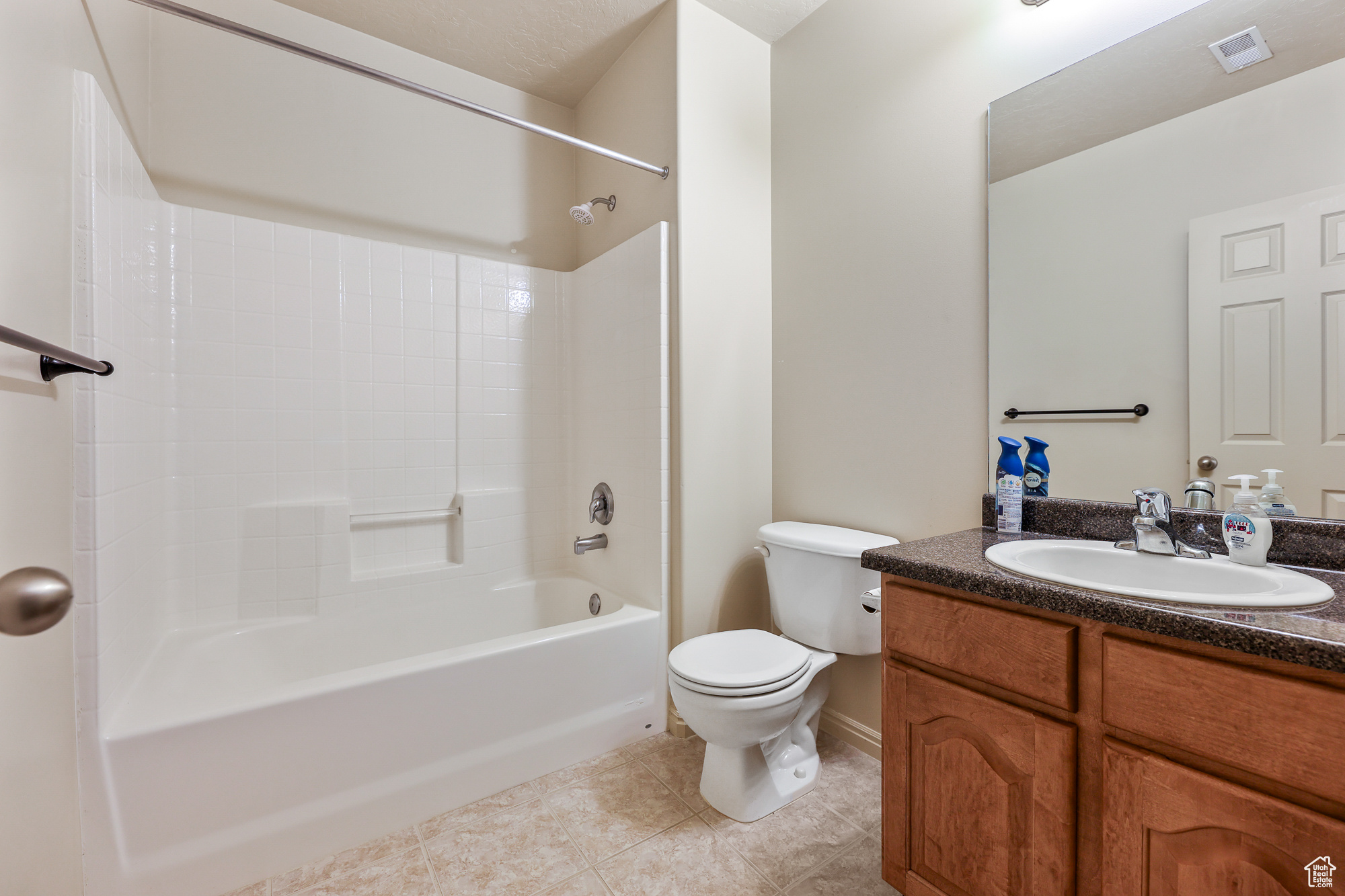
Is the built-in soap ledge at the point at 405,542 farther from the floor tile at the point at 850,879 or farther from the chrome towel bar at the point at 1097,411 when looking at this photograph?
the chrome towel bar at the point at 1097,411

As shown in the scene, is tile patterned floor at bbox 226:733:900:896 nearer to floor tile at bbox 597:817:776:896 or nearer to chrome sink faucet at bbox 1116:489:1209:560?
floor tile at bbox 597:817:776:896

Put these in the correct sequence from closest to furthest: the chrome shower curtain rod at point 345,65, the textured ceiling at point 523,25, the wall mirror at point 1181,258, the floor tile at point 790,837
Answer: the wall mirror at point 1181,258
the chrome shower curtain rod at point 345,65
the floor tile at point 790,837
the textured ceiling at point 523,25

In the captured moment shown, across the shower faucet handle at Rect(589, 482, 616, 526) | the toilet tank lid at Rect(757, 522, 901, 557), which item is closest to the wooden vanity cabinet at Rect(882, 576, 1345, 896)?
the toilet tank lid at Rect(757, 522, 901, 557)

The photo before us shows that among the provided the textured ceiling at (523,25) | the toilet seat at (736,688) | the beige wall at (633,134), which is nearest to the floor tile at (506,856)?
the toilet seat at (736,688)

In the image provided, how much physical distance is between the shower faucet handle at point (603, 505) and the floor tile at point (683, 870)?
3.55ft

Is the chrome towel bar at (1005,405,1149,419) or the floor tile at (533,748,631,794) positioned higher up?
the chrome towel bar at (1005,405,1149,419)

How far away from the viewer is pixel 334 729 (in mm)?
1363

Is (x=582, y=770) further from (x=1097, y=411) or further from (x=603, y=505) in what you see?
(x=1097, y=411)

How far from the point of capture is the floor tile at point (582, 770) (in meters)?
1.64

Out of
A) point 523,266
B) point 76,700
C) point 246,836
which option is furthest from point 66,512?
point 523,266

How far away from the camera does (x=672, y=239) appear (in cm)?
190

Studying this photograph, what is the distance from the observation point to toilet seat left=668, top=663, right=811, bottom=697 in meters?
1.39

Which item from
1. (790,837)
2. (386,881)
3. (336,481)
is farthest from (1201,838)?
(336,481)

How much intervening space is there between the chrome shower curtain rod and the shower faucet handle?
1184mm
